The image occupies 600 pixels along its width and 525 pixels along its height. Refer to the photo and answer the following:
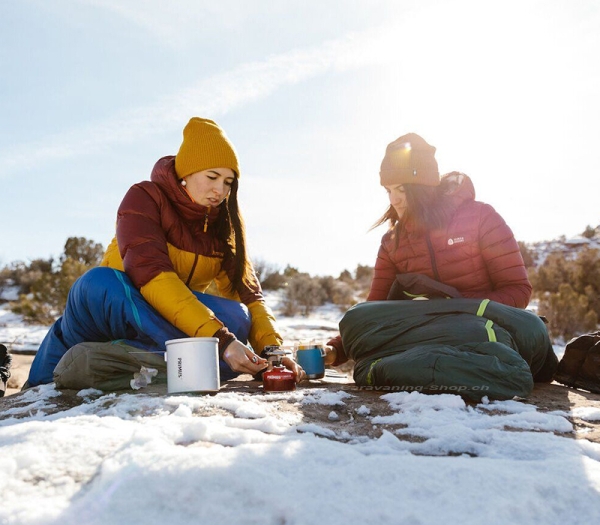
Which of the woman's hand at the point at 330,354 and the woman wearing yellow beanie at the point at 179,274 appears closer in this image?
the woman wearing yellow beanie at the point at 179,274

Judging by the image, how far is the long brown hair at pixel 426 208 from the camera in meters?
2.88

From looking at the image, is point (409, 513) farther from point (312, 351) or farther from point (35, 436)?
point (312, 351)

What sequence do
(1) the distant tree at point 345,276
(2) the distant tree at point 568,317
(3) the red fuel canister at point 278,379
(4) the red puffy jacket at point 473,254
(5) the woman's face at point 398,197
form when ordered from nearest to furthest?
(3) the red fuel canister at point 278,379 < (4) the red puffy jacket at point 473,254 < (5) the woman's face at point 398,197 < (2) the distant tree at point 568,317 < (1) the distant tree at point 345,276

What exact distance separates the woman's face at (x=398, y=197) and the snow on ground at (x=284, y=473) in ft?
4.99

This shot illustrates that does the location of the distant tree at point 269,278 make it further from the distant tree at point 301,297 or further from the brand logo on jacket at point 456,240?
the brand logo on jacket at point 456,240

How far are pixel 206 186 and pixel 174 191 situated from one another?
172mm

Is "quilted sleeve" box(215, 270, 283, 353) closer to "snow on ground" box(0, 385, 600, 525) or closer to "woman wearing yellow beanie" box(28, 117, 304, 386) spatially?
"woman wearing yellow beanie" box(28, 117, 304, 386)

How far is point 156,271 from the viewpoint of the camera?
260 cm

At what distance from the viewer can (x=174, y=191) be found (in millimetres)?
2906

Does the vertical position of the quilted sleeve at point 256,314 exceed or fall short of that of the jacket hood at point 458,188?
it falls short

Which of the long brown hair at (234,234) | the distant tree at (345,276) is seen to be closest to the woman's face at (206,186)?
the long brown hair at (234,234)

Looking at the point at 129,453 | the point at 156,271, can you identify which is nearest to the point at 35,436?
the point at 129,453

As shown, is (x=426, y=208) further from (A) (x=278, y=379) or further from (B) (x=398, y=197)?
(A) (x=278, y=379)

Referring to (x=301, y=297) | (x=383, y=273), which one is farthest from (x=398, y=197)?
(x=301, y=297)
